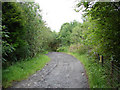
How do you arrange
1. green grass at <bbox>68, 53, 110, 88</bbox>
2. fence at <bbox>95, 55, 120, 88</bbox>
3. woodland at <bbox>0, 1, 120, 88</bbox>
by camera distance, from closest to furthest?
woodland at <bbox>0, 1, 120, 88</bbox>, fence at <bbox>95, 55, 120, 88</bbox>, green grass at <bbox>68, 53, 110, 88</bbox>

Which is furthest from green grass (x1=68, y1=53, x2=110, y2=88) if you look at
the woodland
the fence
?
the fence

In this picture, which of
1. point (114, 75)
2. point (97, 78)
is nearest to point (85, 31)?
point (97, 78)

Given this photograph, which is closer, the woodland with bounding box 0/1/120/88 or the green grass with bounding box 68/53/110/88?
the woodland with bounding box 0/1/120/88

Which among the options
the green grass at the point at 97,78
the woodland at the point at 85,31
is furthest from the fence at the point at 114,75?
the green grass at the point at 97,78

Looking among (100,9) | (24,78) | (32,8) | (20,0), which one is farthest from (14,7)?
(100,9)

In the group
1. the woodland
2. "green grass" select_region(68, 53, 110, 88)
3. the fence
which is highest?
the woodland

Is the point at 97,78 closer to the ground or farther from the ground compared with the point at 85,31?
closer to the ground

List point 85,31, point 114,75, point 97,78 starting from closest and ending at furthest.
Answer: point 114,75 → point 97,78 → point 85,31

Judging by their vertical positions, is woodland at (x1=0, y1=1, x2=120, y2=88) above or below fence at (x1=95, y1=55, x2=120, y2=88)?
above

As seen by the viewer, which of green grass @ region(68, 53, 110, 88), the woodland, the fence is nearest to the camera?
the woodland

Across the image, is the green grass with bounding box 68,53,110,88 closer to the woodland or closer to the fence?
the woodland

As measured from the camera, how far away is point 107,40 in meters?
3.27

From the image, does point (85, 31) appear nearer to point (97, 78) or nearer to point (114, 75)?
point (97, 78)

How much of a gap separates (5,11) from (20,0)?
1.86 m
